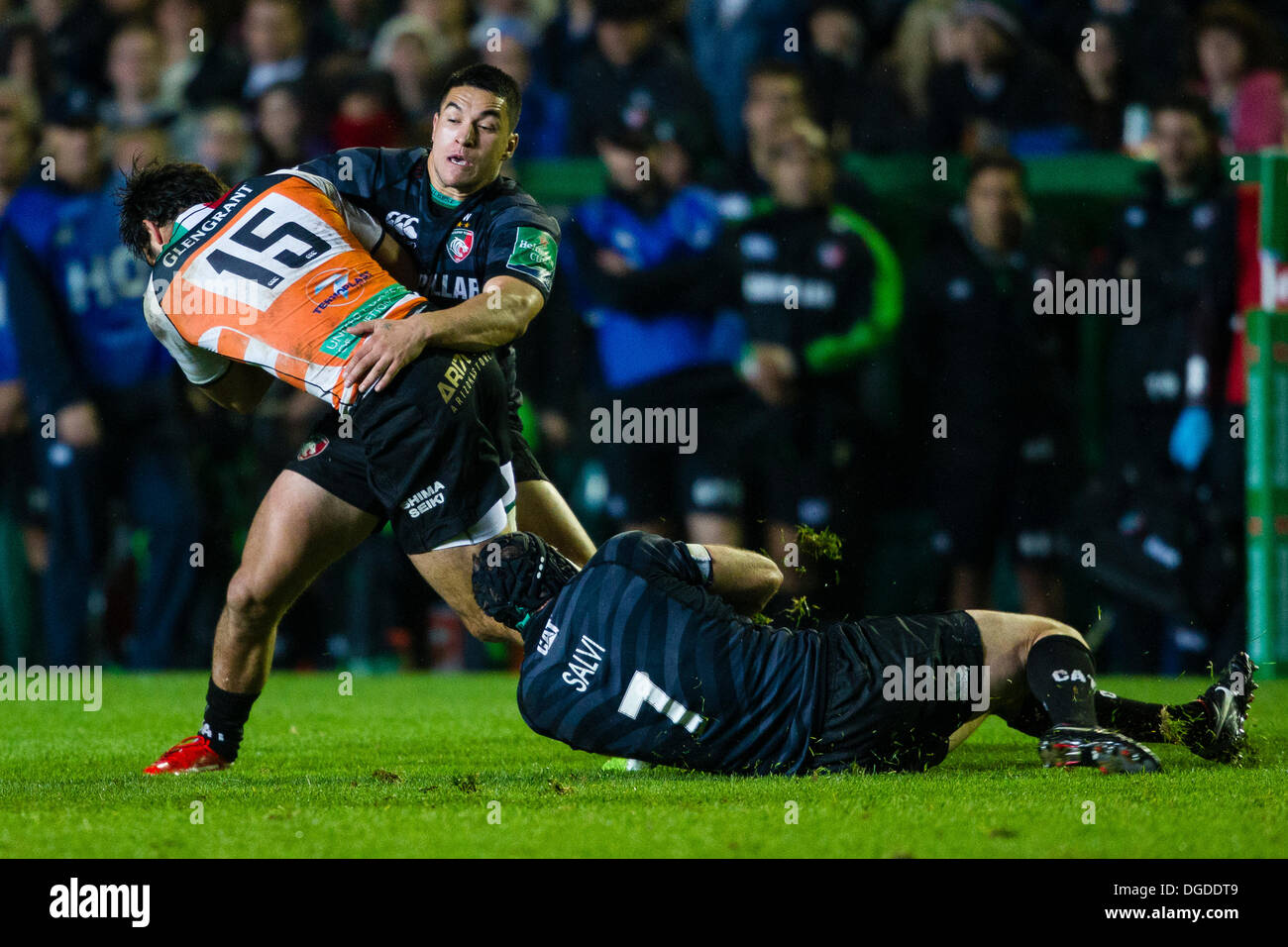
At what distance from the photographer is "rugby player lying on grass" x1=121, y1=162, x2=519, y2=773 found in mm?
3543

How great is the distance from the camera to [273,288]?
140 inches

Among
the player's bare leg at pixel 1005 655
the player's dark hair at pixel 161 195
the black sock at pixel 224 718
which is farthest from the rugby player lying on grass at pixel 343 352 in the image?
the player's bare leg at pixel 1005 655

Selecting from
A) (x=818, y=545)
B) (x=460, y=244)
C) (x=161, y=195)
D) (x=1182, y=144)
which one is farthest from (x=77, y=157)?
(x=1182, y=144)

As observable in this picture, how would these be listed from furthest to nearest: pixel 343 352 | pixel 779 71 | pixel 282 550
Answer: pixel 779 71 → pixel 282 550 → pixel 343 352

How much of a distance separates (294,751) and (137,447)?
11.6 feet

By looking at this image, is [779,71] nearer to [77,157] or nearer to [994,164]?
[994,164]

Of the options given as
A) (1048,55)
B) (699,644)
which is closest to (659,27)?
(1048,55)

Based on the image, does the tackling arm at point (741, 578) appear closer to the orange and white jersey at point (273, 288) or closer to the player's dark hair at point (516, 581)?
the player's dark hair at point (516, 581)

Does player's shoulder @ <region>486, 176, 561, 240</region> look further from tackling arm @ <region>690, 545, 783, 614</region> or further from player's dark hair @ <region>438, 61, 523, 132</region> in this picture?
tackling arm @ <region>690, 545, 783, 614</region>

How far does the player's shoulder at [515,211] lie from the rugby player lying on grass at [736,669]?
1081 millimetres

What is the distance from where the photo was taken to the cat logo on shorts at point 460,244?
13.3ft

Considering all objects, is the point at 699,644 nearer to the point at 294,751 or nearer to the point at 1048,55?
the point at 294,751

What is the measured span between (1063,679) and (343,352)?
1.94 meters

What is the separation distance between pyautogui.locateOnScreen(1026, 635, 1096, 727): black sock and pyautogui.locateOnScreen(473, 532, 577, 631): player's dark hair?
1.15 meters
